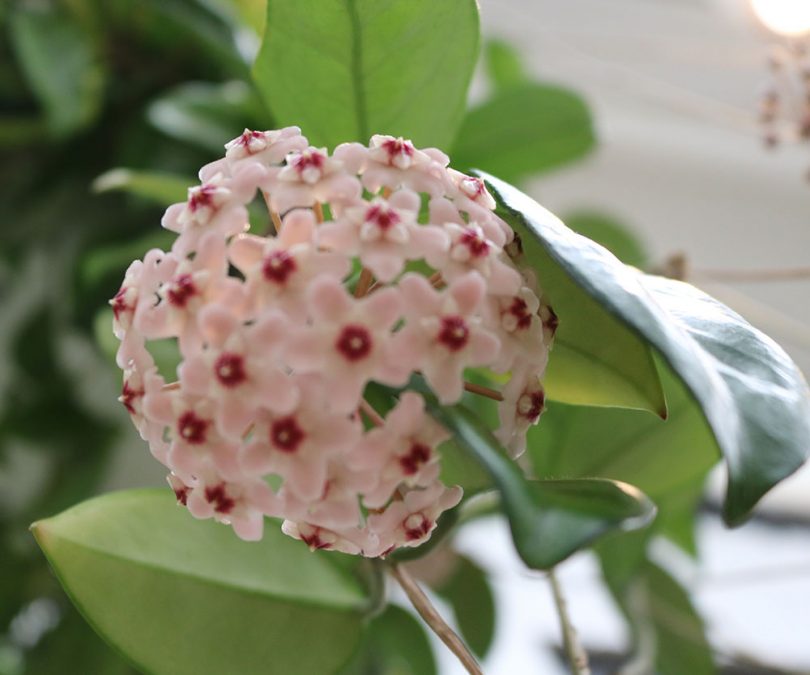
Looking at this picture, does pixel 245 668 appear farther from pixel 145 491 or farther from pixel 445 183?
pixel 445 183

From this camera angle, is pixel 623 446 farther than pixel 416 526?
Yes

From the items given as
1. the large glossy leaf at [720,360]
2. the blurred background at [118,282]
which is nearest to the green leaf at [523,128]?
the blurred background at [118,282]

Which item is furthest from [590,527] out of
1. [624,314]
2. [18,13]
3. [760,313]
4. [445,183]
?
A: [18,13]

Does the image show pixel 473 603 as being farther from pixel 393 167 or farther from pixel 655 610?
pixel 393 167

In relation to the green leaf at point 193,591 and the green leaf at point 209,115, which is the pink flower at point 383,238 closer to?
the green leaf at point 193,591

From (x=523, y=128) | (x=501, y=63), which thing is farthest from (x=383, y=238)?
(x=501, y=63)

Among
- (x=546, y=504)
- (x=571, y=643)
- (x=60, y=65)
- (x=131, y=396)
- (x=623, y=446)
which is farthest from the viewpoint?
(x=60, y=65)

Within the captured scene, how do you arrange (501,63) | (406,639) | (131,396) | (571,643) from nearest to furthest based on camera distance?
(131,396), (571,643), (406,639), (501,63)

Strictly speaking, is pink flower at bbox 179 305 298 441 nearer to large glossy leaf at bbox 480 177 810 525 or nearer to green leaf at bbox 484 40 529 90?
large glossy leaf at bbox 480 177 810 525
